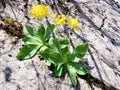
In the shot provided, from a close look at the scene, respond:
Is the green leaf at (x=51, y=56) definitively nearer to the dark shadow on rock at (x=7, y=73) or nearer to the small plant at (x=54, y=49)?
the small plant at (x=54, y=49)

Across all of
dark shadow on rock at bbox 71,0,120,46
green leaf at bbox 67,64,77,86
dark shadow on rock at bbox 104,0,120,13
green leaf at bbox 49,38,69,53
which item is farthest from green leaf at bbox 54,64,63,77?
dark shadow on rock at bbox 104,0,120,13

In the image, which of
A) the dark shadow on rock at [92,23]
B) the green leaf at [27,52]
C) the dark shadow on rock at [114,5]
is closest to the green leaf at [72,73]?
the green leaf at [27,52]

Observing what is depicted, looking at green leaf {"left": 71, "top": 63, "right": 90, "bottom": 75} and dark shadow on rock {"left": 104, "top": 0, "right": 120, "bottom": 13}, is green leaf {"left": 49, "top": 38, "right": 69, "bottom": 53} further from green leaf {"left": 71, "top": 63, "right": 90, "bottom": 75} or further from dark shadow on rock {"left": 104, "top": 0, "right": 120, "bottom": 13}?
dark shadow on rock {"left": 104, "top": 0, "right": 120, "bottom": 13}

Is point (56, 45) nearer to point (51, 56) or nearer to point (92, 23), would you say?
point (51, 56)

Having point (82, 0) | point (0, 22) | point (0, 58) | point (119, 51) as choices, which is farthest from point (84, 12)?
point (0, 58)

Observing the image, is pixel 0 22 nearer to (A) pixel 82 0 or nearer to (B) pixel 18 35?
(B) pixel 18 35

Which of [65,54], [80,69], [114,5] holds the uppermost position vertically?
[65,54]

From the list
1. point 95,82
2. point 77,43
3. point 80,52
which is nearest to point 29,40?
point 80,52

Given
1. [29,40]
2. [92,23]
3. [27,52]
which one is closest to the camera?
[27,52]
